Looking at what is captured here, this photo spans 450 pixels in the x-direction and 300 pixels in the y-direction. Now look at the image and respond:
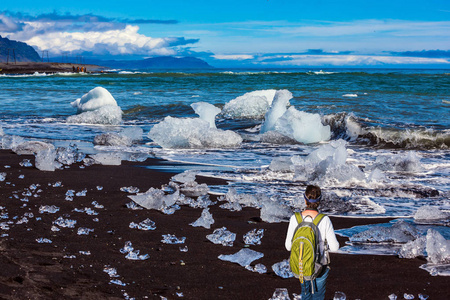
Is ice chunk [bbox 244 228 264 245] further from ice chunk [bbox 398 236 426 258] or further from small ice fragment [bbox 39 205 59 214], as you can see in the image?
small ice fragment [bbox 39 205 59 214]

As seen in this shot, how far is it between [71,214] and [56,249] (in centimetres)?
99

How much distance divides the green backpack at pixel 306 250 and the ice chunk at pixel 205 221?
191 cm

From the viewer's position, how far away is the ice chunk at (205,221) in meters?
4.55

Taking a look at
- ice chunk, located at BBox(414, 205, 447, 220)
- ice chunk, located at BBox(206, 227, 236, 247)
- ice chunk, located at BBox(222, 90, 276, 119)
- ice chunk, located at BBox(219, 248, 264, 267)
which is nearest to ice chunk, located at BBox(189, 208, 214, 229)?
ice chunk, located at BBox(206, 227, 236, 247)

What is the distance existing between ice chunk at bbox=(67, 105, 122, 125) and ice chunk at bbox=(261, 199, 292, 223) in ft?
32.3

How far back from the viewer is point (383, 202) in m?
5.62

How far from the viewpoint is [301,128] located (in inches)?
421

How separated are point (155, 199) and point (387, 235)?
2331 mm

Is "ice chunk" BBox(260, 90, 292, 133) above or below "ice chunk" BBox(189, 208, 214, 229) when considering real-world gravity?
above

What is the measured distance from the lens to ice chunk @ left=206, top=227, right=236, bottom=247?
4.13 m

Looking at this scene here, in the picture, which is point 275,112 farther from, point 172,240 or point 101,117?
point 172,240

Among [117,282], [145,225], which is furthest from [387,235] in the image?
[117,282]

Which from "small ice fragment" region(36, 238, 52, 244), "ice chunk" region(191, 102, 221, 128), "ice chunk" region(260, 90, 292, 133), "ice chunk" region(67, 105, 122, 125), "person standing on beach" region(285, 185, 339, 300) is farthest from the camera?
"ice chunk" region(67, 105, 122, 125)

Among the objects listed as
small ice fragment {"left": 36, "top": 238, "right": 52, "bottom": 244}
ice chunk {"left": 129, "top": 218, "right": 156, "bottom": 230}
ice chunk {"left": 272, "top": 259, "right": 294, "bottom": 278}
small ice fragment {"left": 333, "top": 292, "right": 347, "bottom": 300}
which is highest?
small ice fragment {"left": 36, "top": 238, "right": 52, "bottom": 244}
